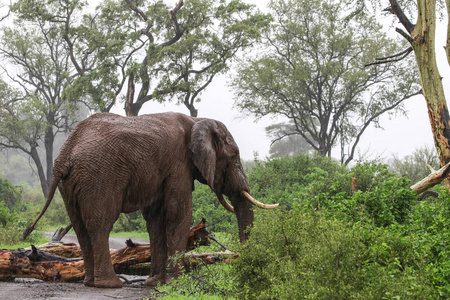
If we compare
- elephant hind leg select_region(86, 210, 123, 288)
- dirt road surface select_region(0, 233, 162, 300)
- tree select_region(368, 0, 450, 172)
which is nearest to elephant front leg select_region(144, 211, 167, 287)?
dirt road surface select_region(0, 233, 162, 300)

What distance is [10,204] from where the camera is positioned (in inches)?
1186

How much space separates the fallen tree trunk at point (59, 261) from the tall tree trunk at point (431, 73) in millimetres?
5211

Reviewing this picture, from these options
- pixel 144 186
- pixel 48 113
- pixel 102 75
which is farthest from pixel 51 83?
pixel 144 186

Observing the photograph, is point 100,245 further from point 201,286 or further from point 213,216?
point 213,216

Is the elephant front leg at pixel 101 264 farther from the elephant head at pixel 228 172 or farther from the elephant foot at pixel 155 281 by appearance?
the elephant head at pixel 228 172

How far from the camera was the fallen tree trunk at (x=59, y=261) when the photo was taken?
8.10 m

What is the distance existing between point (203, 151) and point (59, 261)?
3185 mm

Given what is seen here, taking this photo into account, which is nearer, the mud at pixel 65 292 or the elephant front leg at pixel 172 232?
the mud at pixel 65 292

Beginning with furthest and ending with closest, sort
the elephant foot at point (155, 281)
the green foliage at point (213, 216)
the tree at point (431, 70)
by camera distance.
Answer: the green foliage at point (213, 216) < the tree at point (431, 70) < the elephant foot at point (155, 281)

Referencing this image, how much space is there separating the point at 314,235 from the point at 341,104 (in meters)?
29.9

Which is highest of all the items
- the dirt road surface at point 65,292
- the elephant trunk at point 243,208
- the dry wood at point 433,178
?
the dry wood at point 433,178

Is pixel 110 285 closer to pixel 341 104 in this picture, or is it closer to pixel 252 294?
pixel 252 294

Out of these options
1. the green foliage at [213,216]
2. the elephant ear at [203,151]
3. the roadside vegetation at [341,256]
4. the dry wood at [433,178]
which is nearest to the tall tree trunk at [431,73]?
the dry wood at [433,178]

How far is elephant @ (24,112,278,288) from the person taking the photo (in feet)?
23.6
